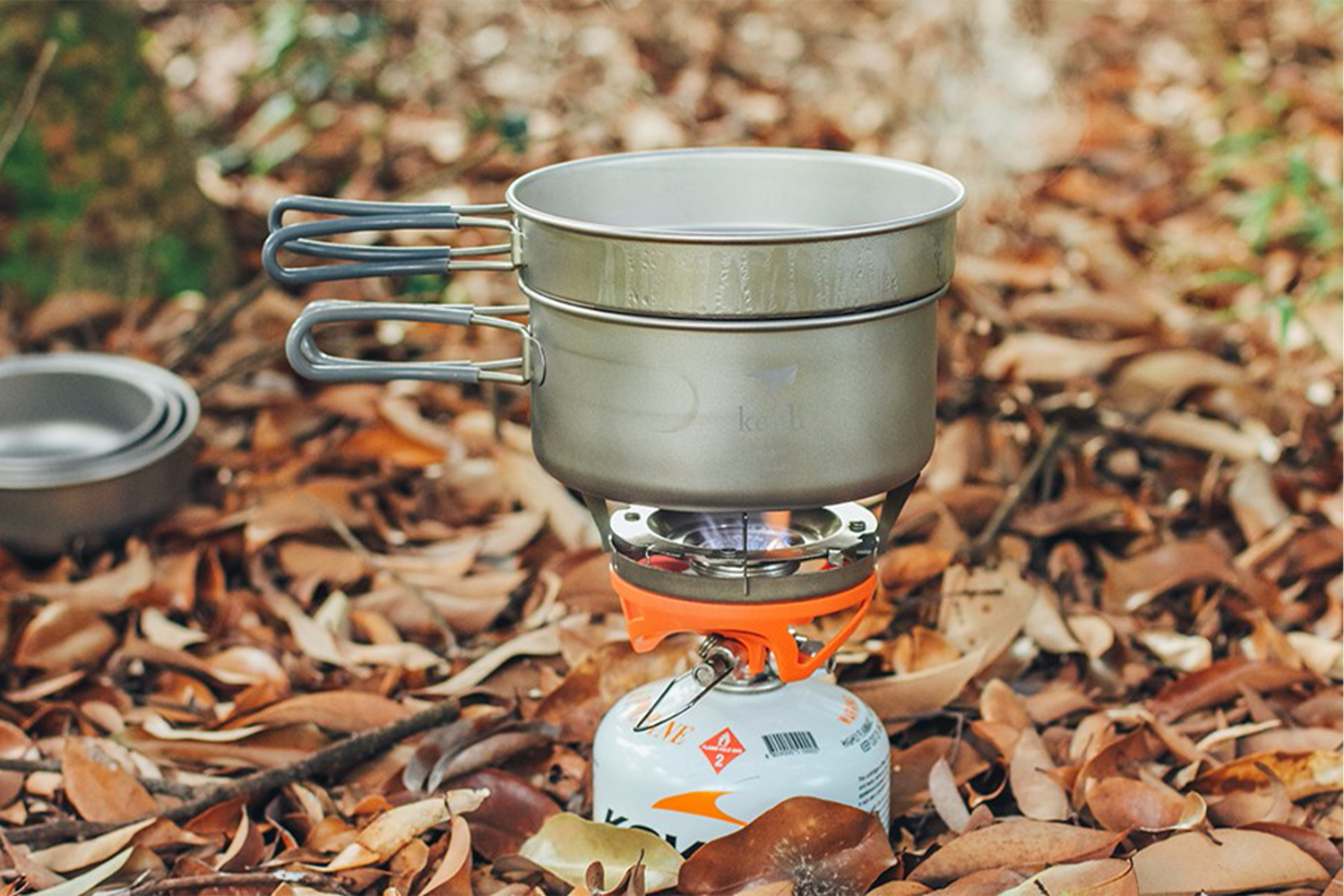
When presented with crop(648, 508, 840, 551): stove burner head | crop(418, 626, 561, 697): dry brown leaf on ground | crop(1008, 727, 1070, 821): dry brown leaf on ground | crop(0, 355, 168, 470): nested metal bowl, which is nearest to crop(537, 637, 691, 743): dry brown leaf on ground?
crop(418, 626, 561, 697): dry brown leaf on ground

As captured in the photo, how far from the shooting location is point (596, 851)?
5.43 feet

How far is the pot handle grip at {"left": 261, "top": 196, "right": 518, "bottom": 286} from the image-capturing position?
1.53 m

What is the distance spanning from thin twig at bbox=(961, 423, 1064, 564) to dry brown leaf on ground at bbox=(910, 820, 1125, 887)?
574mm

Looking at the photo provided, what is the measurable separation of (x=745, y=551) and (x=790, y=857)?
30 centimetres

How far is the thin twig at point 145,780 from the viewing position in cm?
183

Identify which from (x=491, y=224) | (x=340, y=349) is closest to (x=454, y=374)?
(x=491, y=224)

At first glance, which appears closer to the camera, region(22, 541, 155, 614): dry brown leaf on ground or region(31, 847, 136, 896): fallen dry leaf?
region(31, 847, 136, 896): fallen dry leaf

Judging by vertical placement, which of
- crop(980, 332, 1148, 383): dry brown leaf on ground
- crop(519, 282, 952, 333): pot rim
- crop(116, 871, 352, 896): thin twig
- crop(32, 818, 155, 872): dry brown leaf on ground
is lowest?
crop(32, 818, 155, 872): dry brown leaf on ground

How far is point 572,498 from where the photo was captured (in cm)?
240

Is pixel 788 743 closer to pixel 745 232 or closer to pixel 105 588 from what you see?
pixel 745 232

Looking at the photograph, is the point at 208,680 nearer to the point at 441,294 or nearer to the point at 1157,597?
the point at 441,294

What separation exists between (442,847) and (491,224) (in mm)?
637

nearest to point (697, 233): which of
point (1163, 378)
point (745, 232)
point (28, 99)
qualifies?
point (745, 232)

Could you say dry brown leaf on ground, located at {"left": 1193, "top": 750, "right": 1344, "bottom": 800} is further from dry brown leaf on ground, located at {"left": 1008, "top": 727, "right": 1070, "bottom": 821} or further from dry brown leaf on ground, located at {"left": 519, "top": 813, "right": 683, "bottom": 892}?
dry brown leaf on ground, located at {"left": 519, "top": 813, "right": 683, "bottom": 892}
